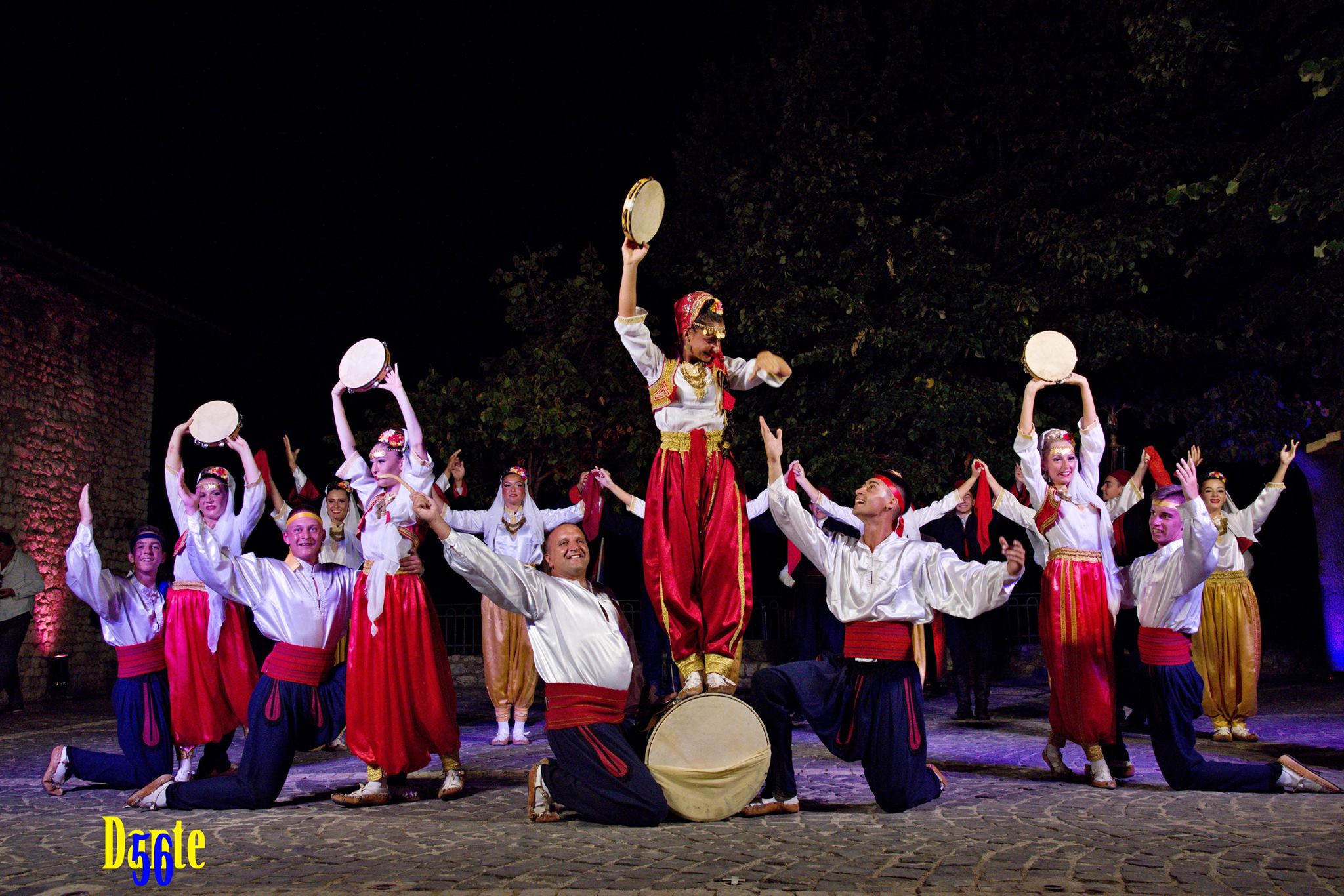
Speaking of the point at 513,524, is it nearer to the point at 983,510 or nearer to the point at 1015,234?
the point at 983,510

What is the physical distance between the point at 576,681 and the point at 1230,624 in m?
5.24

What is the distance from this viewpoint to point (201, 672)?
6.11 m

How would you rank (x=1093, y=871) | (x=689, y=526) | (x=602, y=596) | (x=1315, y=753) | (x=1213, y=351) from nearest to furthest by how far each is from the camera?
1. (x=1093, y=871)
2. (x=602, y=596)
3. (x=689, y=526)
4. (x=1315, y=753)
5. (x=1213, y=351)

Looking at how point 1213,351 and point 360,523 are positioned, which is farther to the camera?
point 1213,351

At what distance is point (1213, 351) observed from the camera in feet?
41.5

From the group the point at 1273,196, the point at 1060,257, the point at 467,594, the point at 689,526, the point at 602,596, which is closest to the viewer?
the point at 602,596

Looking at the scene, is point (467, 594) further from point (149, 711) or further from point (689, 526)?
point (689, 526)

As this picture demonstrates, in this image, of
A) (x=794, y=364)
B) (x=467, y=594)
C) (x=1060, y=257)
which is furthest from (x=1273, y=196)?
(x=467, y=594)

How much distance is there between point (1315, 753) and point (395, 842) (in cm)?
552

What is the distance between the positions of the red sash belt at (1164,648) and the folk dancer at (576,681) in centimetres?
264

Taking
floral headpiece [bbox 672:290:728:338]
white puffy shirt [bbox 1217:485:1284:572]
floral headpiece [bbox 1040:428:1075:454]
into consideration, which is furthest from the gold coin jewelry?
white puffy shirt [bbox 1217:485:1284:572]

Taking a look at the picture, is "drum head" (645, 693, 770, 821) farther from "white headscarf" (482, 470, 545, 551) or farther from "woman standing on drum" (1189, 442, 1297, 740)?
"woman standing on drum" (1189, 442, 1297, 740)

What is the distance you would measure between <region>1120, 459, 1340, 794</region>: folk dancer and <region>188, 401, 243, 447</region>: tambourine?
5239mm

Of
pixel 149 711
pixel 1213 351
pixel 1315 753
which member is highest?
pixel 1213 351
